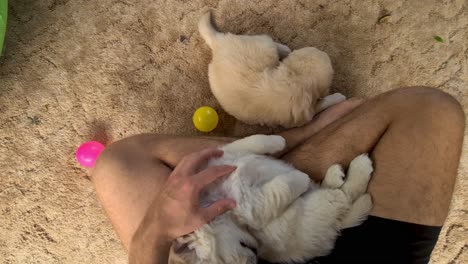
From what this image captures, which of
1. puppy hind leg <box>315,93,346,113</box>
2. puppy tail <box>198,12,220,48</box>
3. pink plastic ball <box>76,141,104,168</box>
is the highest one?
puppy tail <box>198,12,220,48</box>

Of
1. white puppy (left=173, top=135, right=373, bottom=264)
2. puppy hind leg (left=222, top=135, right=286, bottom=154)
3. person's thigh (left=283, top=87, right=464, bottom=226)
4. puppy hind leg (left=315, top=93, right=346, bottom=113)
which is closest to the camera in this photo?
white puppy (left=173, top=135, right=373, bottom=264)

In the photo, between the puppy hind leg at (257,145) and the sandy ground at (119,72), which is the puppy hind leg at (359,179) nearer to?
the puppy hind leg at (257,145)

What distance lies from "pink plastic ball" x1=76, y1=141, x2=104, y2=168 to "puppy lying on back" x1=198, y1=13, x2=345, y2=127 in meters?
0.45

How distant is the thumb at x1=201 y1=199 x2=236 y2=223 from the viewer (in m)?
0.98

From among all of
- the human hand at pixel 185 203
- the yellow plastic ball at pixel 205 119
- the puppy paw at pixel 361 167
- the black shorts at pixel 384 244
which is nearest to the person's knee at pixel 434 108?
the puppy paw at pixel 361 167

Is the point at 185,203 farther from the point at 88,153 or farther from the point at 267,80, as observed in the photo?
the point at 88,153

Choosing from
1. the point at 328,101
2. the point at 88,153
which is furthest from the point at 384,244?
the point at 88,153

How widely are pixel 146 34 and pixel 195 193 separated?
2.69 ft

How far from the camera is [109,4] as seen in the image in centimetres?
165


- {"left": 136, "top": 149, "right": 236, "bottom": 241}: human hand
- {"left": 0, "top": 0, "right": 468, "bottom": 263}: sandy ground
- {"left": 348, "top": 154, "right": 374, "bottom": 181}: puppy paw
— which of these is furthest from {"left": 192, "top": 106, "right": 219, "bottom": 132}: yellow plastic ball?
{"left": 348, "top": 154, "right": 374, "bottom": 181}: puppy paw

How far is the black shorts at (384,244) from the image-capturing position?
1055mm

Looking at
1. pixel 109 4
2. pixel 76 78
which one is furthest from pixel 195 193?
pixel 109 4

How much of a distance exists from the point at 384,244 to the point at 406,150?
240 mm

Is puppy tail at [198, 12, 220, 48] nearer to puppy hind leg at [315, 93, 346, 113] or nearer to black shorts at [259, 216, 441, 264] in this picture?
puppy hind leg at [315, 93, 346, 113]
